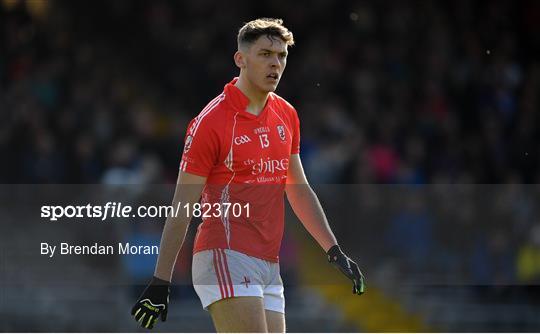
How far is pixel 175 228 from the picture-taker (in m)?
5.35

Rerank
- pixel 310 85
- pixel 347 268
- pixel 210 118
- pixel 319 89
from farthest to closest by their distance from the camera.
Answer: pixel 310 85
pixel 319 89
pixel 347 268
pixel 210 118

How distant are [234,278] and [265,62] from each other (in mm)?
1072

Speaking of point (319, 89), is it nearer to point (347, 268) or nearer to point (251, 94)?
point (347, 268)

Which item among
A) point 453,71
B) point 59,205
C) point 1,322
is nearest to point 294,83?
point 453,71

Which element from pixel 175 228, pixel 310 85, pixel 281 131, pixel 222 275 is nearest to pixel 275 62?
pixel 281 131

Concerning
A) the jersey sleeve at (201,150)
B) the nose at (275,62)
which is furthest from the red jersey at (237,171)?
the nose at (275,62)

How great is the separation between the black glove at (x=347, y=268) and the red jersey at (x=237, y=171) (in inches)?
14.9

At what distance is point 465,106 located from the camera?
43.8 ft

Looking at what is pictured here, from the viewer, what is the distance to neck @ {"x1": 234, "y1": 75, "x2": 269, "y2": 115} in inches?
219

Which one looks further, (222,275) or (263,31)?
(263,31)

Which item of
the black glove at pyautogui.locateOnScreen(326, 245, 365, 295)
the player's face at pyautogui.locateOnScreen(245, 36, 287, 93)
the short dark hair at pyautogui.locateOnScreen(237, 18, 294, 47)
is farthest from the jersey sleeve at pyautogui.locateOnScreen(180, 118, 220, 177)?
the black glove at pyautogui.locateOnScreen(326, 245, 365, 295)

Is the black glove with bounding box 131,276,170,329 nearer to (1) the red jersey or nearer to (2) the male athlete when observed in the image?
(2) the male athlete

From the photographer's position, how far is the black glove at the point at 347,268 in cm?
579

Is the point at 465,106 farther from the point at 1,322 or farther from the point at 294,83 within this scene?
the point at 1,322
